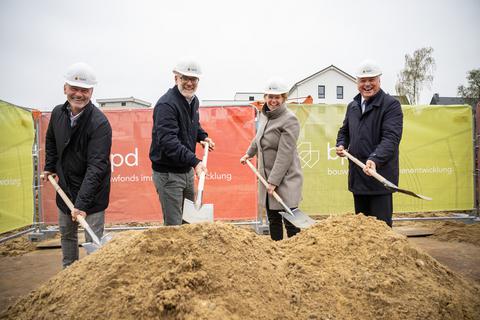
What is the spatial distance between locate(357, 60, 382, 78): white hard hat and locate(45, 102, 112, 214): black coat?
103 inches

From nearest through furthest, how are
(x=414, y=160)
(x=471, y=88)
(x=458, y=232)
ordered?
(x=458, y=232) < (x=414, y=160) < (x=471, y=88)

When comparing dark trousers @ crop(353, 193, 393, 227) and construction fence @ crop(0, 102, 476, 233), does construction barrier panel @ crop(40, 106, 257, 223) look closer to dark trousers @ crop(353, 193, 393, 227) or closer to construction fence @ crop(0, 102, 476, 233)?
construction fence @ crop(0, 102, 476, 233)

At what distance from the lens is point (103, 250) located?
244cm

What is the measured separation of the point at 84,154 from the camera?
10.6 ft

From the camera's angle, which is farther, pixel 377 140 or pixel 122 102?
pixel 122 102

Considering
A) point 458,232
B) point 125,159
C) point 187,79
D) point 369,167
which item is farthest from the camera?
point 125,159

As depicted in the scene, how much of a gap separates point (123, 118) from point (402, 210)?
18.4 ft

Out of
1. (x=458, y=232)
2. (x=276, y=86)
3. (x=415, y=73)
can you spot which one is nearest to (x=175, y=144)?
(x=276, y=86)

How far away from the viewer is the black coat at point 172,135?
3.28 meters

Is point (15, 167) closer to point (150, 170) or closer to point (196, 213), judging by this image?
point (150, 170)

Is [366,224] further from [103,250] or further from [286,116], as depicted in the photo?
[103,250]

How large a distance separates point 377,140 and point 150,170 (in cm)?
429

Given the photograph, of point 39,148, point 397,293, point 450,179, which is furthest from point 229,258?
point 450,179

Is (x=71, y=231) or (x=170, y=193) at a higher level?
(x=170, y=193)
